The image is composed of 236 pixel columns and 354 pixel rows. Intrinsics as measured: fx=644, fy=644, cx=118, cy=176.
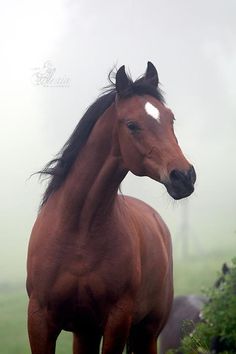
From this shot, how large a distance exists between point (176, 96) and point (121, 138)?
2681 millimetres

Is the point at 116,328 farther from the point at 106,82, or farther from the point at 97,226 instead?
the point at 106,82

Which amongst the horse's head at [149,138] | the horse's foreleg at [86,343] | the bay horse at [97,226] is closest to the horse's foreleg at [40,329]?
the bay horse at [97,226]

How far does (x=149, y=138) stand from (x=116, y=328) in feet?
2.43

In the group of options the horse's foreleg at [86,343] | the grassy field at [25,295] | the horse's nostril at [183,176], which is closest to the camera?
the horse's nostril at [183,176]

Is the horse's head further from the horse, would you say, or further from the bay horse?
the horse

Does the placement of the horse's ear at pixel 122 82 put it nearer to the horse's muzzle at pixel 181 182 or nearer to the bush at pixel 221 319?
the horse's muzzle at pixel 181 182

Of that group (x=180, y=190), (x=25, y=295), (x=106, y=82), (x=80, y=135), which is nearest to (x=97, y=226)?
(x=80, y=135)

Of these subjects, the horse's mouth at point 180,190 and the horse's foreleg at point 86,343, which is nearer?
the horse's mouth at point 180,190

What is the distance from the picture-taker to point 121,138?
8.00ft

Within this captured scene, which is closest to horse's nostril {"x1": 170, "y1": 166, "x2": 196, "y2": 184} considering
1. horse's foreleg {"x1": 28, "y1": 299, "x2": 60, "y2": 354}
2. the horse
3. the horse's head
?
the horse's head

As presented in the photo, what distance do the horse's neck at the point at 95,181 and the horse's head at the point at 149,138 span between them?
75mm

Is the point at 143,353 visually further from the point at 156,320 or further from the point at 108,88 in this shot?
the point at 108,88

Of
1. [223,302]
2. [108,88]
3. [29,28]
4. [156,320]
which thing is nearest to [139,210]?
[156,320]

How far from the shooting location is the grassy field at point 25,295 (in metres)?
4.44
